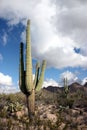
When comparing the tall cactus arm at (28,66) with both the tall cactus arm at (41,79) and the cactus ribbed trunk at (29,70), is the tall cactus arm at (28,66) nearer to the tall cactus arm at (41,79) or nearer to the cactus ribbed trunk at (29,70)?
the cactus ribbed trunk at (29,70)

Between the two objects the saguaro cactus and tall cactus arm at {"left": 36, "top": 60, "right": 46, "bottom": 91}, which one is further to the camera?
tall cactus arm at {"left": 36, "top": 60, "right": 46, "bottom": 91}

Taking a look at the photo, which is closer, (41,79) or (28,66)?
(28,66)

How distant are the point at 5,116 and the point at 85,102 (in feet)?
21.6

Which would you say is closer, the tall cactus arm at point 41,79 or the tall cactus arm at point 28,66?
the tall cactus arm at point 28,66

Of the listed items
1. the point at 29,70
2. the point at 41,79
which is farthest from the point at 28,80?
the point at 41,79

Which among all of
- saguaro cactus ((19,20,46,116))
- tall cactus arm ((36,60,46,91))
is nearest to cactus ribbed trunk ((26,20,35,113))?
saguaro cactus ((19,20,46,116))

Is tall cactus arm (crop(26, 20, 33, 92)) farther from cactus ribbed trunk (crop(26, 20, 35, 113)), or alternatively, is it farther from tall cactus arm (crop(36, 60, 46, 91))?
tall cactus arm (crop(36, 60, 46, 91))

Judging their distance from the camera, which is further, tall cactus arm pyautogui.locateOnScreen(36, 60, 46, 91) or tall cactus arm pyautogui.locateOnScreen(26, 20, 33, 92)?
tall cactus arm pyautogui.locateOnScreen(36, 60, 46, 91)

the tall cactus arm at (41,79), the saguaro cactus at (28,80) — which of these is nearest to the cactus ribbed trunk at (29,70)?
the saguaro cactus at (28,80)

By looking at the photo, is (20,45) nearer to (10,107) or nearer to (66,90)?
(10,107)

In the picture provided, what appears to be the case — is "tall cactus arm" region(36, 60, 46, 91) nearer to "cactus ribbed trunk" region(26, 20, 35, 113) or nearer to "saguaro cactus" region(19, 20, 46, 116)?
"saguaro cactus" region(19, 20, 46, 116)

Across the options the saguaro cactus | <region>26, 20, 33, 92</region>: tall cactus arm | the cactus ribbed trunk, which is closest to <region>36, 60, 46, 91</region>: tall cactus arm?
the saguaro cactus

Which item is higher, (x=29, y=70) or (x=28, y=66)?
(x=28, y=66)

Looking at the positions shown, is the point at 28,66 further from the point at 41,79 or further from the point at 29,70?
the point at 41,79
